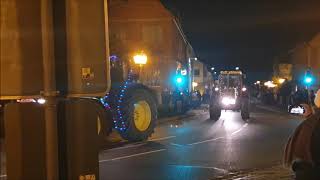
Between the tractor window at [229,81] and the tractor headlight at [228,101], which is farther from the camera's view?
the tractor window at [229,81]

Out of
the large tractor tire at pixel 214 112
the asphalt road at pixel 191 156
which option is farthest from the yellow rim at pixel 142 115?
the large tractor tire at pixel 214 112

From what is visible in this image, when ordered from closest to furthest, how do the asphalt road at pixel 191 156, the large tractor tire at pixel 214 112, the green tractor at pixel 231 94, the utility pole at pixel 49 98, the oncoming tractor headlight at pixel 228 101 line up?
the utility pole at pixel 49 98 < the asphalt road at pixel 191 156 < the large tractor tire at pixel 214 112 < the green tractor at pixel 231 94 < the oncoming tractor headlight at pixel 228 101

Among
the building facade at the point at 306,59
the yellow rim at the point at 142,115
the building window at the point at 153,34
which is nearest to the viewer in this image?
the yellow rim at the point at 142,115

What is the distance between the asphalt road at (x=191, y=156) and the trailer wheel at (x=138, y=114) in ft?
1.44

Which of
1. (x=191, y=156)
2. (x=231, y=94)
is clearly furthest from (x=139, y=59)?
(x=231, y=94)

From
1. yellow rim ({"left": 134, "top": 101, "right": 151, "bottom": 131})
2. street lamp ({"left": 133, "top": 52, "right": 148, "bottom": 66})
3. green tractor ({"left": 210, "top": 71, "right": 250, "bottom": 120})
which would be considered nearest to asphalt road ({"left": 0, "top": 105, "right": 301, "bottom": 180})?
yellow rim ({"left": 134, "top": 101, "right": 151, "bottom": 131})

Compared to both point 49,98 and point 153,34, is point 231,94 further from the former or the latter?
point 49,98

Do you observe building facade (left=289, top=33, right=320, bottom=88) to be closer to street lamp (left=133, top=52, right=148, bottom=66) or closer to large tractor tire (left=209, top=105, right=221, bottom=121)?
large tractor tire (left=209, top=105, right=221, bottom=121)

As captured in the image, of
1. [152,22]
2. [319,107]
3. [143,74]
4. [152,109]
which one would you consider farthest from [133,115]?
[152,22]

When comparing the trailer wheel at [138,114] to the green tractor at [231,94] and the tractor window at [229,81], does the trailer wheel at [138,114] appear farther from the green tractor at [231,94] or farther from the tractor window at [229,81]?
the tractor window at [229,81]

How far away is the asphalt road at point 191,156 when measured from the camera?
1157 cm

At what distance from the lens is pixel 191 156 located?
14.2 meters

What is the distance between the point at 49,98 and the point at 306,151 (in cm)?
161

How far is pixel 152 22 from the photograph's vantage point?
170ft
